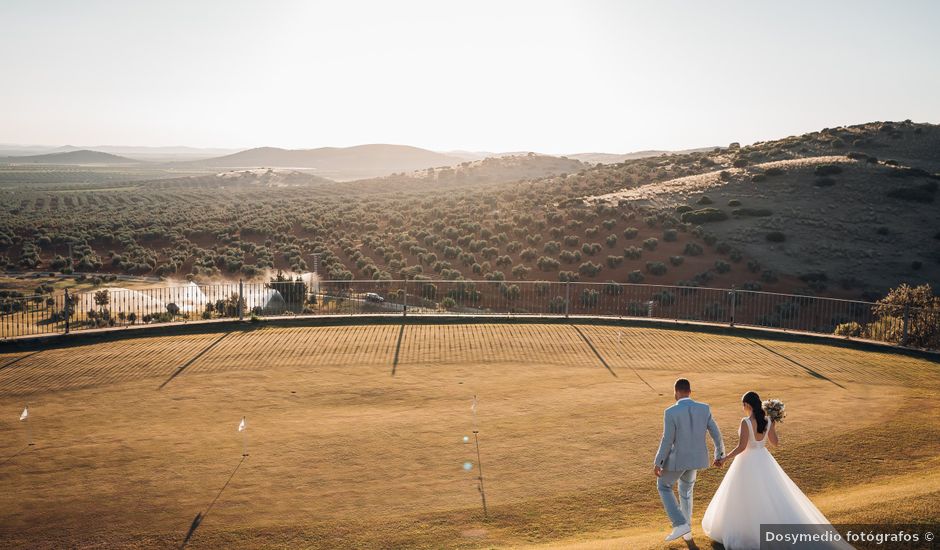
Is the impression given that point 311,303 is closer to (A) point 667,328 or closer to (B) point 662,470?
(A) point 667,328

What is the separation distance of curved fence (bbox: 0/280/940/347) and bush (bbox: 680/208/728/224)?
16491 millimetres

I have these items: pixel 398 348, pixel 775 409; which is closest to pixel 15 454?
pixel 398 348

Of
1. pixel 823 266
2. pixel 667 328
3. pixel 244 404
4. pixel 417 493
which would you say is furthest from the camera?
pixel 823 266

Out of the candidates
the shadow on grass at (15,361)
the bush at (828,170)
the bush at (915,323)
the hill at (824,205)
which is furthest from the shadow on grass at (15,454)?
the bush at (828,170)

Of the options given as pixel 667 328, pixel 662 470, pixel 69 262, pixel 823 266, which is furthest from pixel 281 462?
pixel 69 262

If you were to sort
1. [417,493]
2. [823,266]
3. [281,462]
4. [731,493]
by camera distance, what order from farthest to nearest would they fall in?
[823,266], [281,462], [417,493], [731,493]

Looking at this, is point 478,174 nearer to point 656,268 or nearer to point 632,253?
point 632,253

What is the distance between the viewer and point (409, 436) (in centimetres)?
1228

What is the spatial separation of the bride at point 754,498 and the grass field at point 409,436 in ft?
1.81

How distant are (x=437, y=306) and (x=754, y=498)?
23.6m

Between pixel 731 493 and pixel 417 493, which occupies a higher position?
pixel 731 493

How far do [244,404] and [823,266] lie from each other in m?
43.3

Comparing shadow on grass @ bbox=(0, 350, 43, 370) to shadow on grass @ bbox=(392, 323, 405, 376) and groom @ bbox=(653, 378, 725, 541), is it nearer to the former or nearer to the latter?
shadow on grass @ bbox=(392, 323, 405, 376)

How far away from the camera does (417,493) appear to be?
991cm
